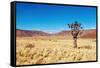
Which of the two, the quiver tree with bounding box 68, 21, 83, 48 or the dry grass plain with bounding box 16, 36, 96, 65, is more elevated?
the quiver tree with bounding box 68, 21, 83, 48

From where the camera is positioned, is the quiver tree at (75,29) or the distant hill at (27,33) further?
the quiver tree at (75,29)

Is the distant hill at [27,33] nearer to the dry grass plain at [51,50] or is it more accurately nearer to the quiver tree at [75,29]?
the dry grass plain at [51,50]

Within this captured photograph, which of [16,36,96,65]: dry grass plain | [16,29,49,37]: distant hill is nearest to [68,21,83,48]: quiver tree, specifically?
[16,36,96,65]: dry grass plain

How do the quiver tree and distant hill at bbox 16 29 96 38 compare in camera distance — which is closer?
distant hill at bbox 16 29 96 38

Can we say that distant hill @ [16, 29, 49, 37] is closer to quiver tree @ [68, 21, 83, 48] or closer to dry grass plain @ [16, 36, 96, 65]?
dry grass plain @ [16, 36, 96, 65]

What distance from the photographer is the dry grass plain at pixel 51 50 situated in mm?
2699

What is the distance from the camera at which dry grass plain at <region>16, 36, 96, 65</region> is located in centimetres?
270

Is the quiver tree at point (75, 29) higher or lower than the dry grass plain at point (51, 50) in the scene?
higher

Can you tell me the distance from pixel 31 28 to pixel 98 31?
2.83 feet

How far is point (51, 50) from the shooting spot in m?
2.85

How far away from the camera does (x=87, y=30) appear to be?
303 centimetres

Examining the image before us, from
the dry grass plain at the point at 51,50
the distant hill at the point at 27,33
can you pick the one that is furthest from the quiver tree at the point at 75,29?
the distant hill at the point at 27,33

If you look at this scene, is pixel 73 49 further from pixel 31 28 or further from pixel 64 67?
pixel 31 28

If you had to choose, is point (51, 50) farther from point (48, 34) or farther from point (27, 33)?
point (27, 33)
